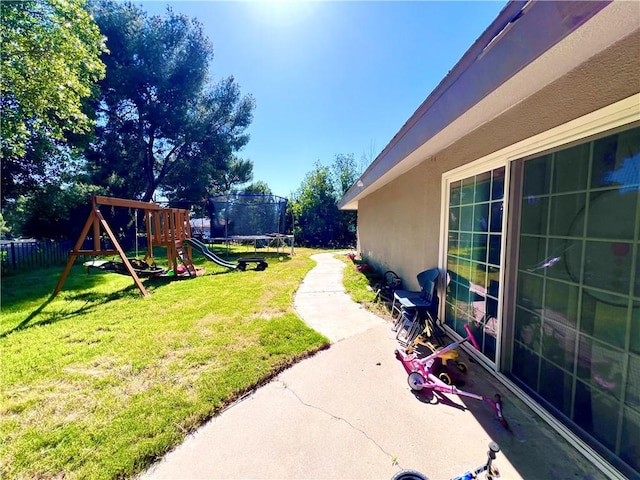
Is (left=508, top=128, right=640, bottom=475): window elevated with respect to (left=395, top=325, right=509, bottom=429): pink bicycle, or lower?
elevated

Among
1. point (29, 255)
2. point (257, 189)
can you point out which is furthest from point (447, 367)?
point (257, 189)

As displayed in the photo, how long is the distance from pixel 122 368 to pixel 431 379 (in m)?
3.00

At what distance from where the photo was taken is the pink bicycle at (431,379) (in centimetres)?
197

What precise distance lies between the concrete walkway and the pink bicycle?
62 millimetres

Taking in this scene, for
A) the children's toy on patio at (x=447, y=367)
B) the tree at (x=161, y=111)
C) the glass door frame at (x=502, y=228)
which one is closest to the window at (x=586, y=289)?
the glass door frame at (x=502, y=228)

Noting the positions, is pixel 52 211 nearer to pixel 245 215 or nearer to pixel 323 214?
pixel 245 215

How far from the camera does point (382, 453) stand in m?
1.60

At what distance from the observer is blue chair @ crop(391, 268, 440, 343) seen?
10.3ft

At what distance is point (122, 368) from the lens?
Result: 2.60 metres

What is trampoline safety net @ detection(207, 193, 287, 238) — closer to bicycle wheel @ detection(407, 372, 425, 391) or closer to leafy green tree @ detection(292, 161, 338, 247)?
leafy green tree @ detection(292, 161, 338, 247)

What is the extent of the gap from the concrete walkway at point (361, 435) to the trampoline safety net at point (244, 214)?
37.7 ft

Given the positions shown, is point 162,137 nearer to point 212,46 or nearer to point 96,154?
point 96,154

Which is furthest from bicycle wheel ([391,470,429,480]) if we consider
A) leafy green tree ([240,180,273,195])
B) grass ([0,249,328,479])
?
leafy green tree ([240,180,273,195])

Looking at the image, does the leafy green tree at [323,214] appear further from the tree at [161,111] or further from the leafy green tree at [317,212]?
the tree at [161,111]
